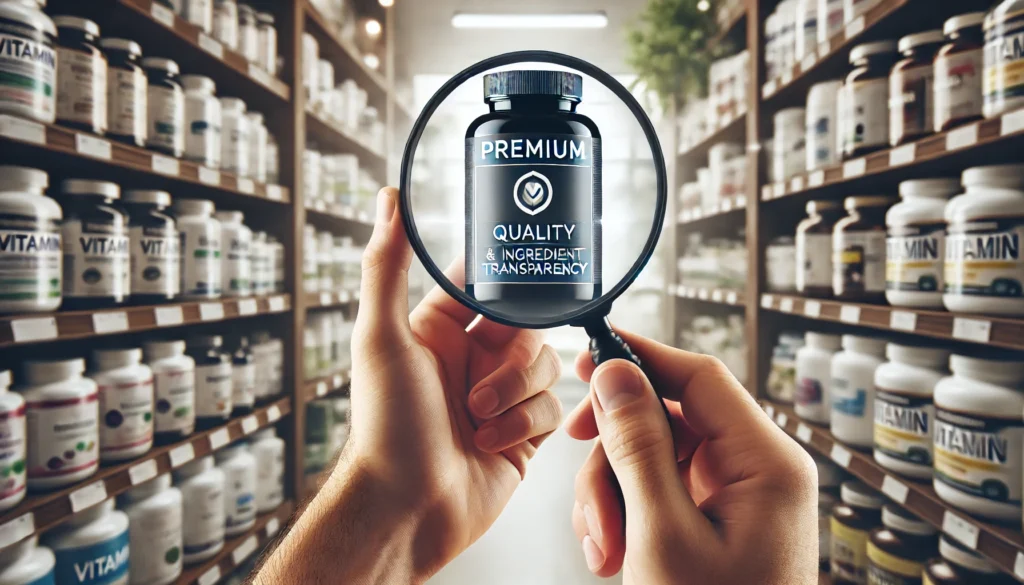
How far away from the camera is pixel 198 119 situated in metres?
1.74

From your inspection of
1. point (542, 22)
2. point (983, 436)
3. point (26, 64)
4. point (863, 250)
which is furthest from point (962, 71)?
point (542, 22)

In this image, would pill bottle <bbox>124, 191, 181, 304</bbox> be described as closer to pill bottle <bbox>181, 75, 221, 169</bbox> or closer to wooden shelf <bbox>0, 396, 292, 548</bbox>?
pill bottle <bbox>181, 75, 221, 169</bbox>

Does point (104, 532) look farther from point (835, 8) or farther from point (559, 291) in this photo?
point (835, 8)

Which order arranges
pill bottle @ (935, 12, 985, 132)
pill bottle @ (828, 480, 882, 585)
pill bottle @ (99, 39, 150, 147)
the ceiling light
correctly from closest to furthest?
pill bottle @ (935, 12, 985, 132), pill bottle @ (99, 39, 150, 147), pill bottle @ (828, 480, 882, 585), the ceiling light

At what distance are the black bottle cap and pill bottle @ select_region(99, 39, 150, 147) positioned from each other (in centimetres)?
125

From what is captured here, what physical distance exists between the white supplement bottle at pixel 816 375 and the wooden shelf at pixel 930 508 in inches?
1.7

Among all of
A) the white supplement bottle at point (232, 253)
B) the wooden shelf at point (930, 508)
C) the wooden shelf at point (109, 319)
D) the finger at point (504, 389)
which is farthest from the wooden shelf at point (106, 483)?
the wooden shelf at point (930, 508)

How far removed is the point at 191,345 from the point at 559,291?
164cm

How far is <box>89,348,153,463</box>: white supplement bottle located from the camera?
4.77 feet

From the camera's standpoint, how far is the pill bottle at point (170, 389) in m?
1.63

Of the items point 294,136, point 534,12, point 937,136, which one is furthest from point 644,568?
point 534,12

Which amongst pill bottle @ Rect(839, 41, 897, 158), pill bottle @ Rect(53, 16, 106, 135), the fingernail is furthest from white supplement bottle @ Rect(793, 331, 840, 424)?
pill bottle @ Rect(53, 16, 106, 135)

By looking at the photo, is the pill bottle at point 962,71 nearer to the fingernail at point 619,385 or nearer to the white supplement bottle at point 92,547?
the fingernail at point 619,385

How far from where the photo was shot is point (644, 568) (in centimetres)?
56
